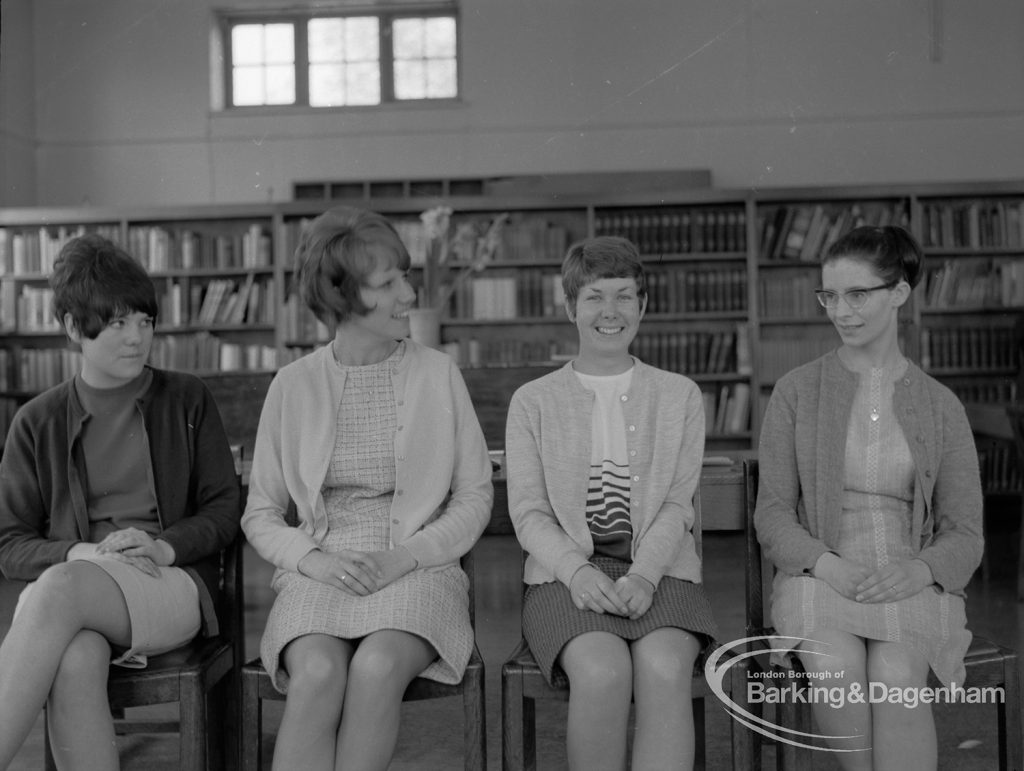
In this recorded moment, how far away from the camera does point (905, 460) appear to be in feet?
6.51

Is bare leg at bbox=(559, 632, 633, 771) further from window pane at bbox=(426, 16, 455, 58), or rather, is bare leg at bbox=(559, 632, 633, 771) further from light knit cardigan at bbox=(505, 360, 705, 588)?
window pane at bbox=(426, 16, 455, 58)

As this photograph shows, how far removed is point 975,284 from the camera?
6445mm

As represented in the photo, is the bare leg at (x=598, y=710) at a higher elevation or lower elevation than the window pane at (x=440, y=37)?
lower

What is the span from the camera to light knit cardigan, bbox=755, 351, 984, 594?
6.32ft

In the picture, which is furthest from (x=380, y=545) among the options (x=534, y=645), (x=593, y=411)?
(x=593, y=411)

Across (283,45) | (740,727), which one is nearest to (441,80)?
(283,45)

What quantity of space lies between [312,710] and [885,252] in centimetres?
134

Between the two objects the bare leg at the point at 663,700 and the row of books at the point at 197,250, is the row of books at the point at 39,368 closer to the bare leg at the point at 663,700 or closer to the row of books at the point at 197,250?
the row of books at the point at 197,250

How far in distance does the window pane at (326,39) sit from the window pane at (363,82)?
14cm

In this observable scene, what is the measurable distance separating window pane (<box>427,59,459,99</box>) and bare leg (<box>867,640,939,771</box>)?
6.22 m

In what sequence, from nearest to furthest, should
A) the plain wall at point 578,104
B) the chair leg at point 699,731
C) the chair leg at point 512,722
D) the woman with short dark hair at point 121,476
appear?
the chair leg at point 512,722 → the woman with short dark hair at point 121,476 → the chair leg at point 699,731 → the plain wall at point 578,104

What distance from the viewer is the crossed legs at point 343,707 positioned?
1.68m

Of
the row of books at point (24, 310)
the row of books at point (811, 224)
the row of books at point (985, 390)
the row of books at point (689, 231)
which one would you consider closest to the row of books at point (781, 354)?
the row of books at point (811, 224)

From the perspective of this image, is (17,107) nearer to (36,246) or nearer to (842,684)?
(36,246)
